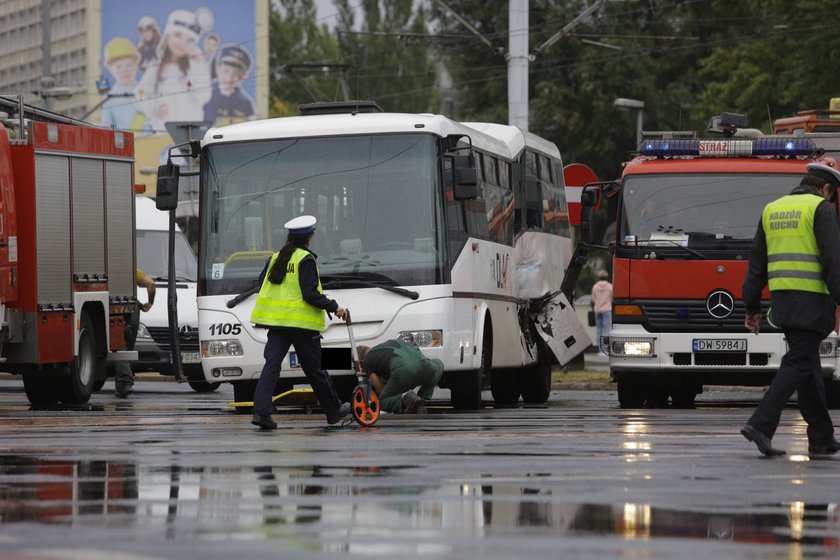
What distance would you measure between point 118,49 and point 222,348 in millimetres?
88439

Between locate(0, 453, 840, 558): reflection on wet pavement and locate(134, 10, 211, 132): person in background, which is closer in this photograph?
locate(0, 453, 840, 558): reflection on wet pavement

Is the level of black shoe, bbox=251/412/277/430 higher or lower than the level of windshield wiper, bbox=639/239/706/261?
lower

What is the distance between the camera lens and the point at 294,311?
639 inches

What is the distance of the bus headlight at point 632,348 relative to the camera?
814 inches

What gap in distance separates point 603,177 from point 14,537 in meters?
49.0

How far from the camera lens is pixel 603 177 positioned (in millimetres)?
56875

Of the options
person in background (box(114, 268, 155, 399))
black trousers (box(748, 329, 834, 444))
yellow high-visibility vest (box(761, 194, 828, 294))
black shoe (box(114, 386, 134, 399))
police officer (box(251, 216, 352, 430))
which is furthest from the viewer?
black shoe (box(114, 386, 134, 399))

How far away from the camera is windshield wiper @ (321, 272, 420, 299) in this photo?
18.4 metres

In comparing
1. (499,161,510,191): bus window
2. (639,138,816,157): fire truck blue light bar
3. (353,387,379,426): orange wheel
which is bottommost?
(353,387,379,426): orange wheel

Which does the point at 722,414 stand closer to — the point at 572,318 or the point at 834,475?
the point at 572,318

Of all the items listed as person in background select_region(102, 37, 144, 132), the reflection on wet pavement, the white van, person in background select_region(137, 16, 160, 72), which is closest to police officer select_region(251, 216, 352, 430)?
the reflection on wet pavement

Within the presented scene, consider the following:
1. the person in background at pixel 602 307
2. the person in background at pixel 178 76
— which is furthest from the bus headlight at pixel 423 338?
the person in background at pixel 178 76

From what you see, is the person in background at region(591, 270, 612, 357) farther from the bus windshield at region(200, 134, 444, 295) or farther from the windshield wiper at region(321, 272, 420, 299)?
the windshield wiper at region(321, 272, 420, 299)

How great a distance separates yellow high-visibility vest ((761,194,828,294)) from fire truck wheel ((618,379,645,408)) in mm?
8117
